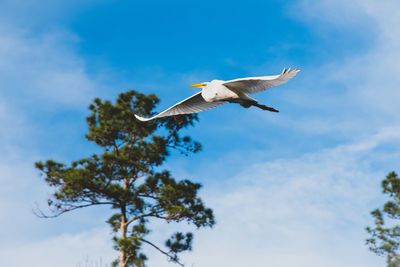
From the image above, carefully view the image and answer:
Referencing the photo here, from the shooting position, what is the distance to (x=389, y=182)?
16.0 meters

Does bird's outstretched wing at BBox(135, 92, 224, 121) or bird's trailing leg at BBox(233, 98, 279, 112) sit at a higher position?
bird's outstretched wing at BBox(135, 92, 224, 121)

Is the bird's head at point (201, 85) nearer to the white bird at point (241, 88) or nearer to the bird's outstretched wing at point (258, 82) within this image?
the white bird at point (241, 88)

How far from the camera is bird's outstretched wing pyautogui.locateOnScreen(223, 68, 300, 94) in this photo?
7.86 meters

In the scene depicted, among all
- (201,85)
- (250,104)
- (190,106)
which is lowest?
(250,104)

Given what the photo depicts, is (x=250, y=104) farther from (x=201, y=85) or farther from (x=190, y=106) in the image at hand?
(x=190, y=106)

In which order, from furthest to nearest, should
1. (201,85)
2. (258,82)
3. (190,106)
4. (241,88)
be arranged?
(190,106)
(201,85)
(241,88)
(258,82)

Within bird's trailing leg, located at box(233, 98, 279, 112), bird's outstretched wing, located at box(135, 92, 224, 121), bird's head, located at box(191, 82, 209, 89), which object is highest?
bird's outstretched wing, located at box(135, 92, 224, 121)

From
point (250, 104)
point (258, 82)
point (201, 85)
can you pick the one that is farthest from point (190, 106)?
point (258, 82)

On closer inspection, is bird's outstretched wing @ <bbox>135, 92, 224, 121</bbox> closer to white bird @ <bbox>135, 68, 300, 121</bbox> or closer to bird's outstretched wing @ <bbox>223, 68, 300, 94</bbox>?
white bird @ <bbox>135, 68, 300, 121</bbox>

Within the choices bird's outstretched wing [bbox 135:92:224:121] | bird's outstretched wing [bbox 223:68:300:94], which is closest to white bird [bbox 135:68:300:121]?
bird's outstretched wing [bbox 223:68:300:94]

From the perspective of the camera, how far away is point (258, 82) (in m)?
8.20

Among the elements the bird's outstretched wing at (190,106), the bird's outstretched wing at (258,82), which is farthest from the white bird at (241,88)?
the bird's outstretched wing at (190,106)

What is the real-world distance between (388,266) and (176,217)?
19.3 feet

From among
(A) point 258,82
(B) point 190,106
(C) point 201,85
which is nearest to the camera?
(A) point 258,82
